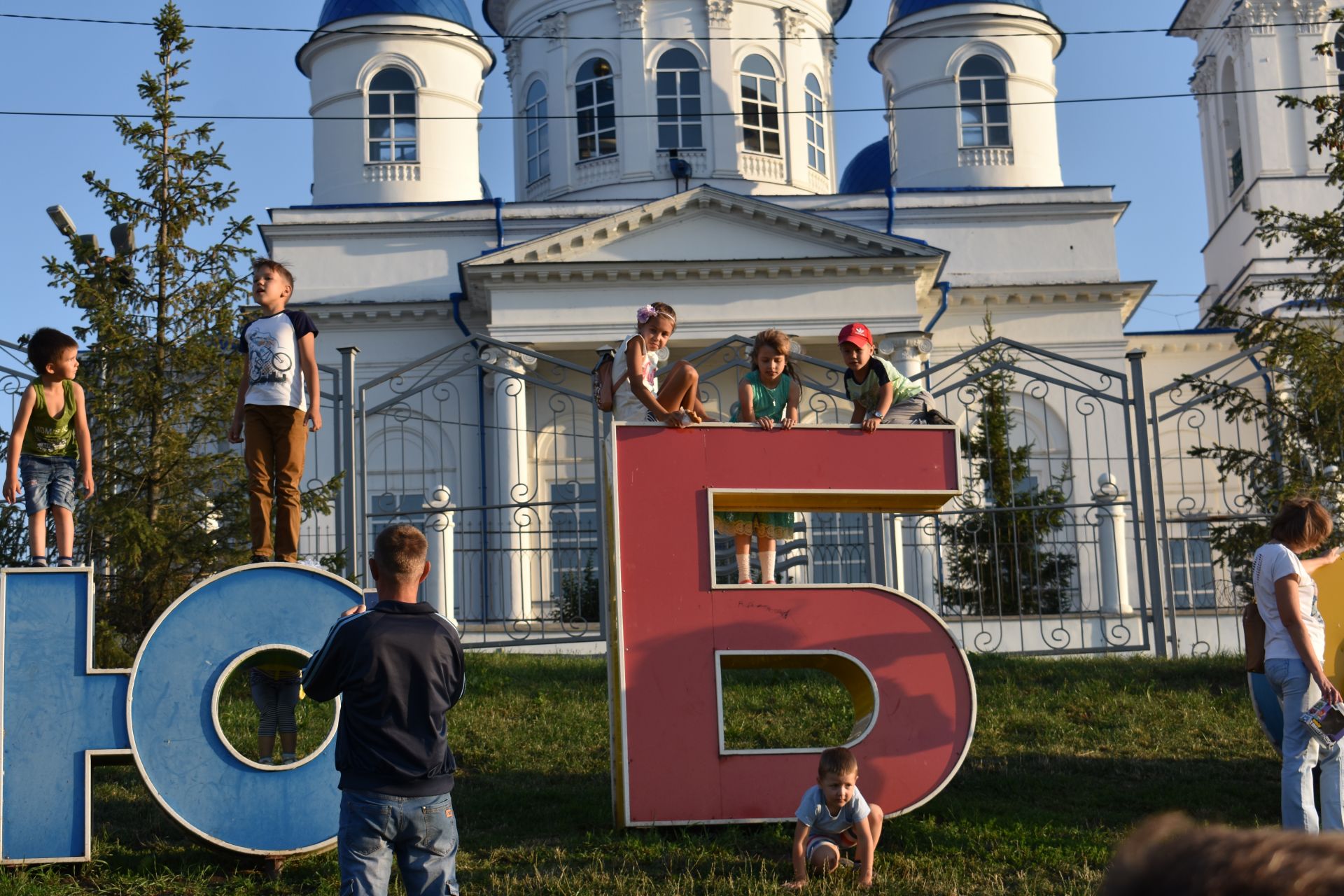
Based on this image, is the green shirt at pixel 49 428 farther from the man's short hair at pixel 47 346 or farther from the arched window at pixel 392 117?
the arched window at pixel 392 117

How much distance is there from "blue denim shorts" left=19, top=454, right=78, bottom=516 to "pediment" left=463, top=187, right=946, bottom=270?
1881 cm

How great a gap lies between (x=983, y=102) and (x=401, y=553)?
29561mm

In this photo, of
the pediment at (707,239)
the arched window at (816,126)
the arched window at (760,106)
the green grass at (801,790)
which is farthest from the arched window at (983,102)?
the green grass at (801,790)

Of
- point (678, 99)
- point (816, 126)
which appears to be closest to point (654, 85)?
point (678, 99)

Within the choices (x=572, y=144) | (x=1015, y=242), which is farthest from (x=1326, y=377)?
(x=572, y=144)

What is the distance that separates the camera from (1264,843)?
4.87 feet

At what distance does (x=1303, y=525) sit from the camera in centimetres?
644

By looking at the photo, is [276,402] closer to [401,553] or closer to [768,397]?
[768,397]

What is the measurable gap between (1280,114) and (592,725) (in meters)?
29.7

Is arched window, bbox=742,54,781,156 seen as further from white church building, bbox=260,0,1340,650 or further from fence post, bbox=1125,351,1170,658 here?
fence post, bbox=1125,351,1170,658

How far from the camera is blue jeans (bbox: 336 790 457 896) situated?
4602 mm

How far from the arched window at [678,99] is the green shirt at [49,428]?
2478cm

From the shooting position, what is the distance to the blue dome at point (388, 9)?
31.8 m

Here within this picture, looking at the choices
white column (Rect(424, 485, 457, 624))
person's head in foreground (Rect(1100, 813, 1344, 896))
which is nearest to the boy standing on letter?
white column (Rect(424, 485, 457, 624))
